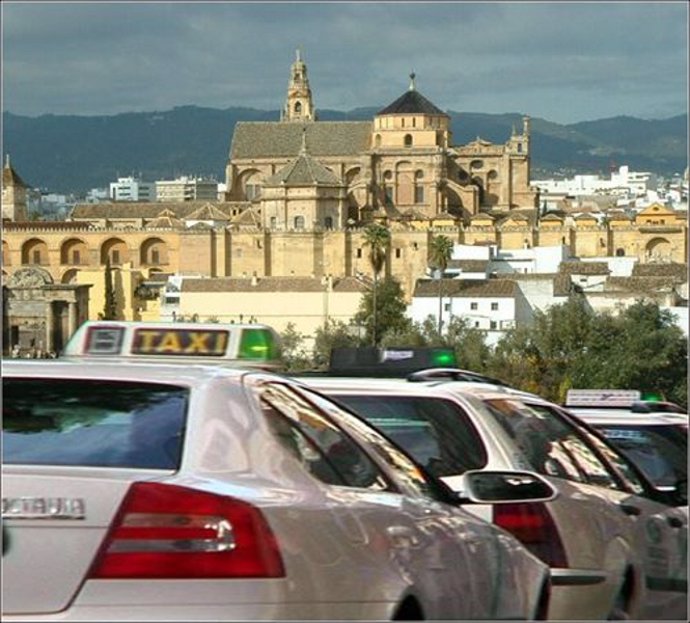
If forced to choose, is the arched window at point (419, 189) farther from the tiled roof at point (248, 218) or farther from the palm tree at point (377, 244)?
the palm tree at point (377, 244)

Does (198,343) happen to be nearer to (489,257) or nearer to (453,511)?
(453,511)

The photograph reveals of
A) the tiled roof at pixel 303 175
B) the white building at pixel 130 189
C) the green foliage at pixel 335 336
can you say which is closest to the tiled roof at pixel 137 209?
the tiled roof at pixel 303 175

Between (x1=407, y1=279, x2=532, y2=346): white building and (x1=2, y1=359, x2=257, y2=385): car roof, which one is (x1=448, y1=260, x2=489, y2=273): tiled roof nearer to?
(x1=407, y1=279, x2=532, y2=346): white building

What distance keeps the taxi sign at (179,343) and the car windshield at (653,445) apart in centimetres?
421

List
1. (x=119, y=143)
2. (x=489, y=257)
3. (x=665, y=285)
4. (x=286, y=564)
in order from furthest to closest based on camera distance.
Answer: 1. (x=119, y=143)
2. (x=489, y=257)
3. (x=665, y=285)
4. (x=286, y=564)

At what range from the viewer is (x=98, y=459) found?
137 inches

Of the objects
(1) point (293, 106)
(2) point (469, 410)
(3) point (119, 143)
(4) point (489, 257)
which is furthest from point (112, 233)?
(2) point (469, 410)

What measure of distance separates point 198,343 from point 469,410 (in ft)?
6.47

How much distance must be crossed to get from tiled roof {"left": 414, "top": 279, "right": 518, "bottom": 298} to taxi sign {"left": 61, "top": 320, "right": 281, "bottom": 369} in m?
73.9

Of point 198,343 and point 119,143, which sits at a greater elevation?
point 119,143

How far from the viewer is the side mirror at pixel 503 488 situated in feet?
16.6

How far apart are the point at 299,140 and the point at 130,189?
140 ft

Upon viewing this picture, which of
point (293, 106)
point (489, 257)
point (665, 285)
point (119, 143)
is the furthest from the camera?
point (293, 106)

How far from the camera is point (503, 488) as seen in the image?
5125mm
